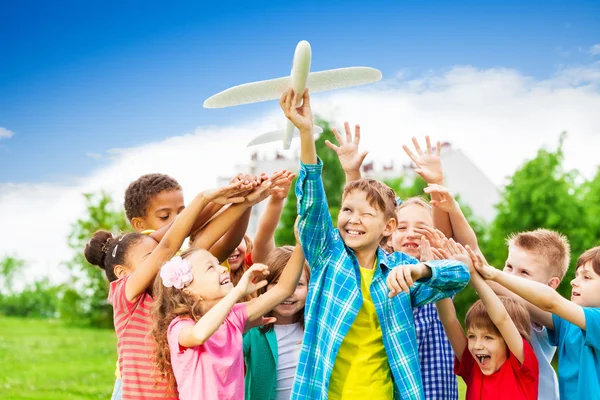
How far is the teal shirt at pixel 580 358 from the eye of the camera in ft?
→ 13.1

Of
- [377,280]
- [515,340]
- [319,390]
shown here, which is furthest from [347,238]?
[515,340]

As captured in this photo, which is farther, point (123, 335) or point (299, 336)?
point (299, 336)

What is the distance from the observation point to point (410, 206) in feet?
15.4

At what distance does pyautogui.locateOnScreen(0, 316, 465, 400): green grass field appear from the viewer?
52.2ft

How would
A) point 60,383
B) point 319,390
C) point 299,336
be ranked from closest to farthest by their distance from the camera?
point 319,390 → point 299,336 → point 60,383

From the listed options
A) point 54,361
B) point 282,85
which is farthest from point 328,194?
point 282,85

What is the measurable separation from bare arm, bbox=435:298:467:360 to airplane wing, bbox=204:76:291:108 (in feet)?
5.72

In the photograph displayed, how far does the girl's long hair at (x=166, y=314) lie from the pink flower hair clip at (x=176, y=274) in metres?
0.08

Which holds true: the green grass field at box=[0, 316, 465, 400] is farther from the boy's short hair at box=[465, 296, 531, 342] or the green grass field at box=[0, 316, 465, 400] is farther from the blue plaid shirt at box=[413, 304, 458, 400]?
the blue plaid shirt at box=[413, 304, 458, 400]

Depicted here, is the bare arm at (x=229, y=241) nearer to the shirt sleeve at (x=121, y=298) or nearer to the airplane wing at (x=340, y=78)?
the shirt sleeve at (x=121, y=298)

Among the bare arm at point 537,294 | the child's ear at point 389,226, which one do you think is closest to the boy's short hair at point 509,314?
the bare arm at point 537,294

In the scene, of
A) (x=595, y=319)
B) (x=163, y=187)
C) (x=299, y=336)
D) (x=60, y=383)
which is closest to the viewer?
(x=595, y=319)

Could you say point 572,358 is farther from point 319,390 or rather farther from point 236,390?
point 236,390

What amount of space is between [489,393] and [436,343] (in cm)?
42
